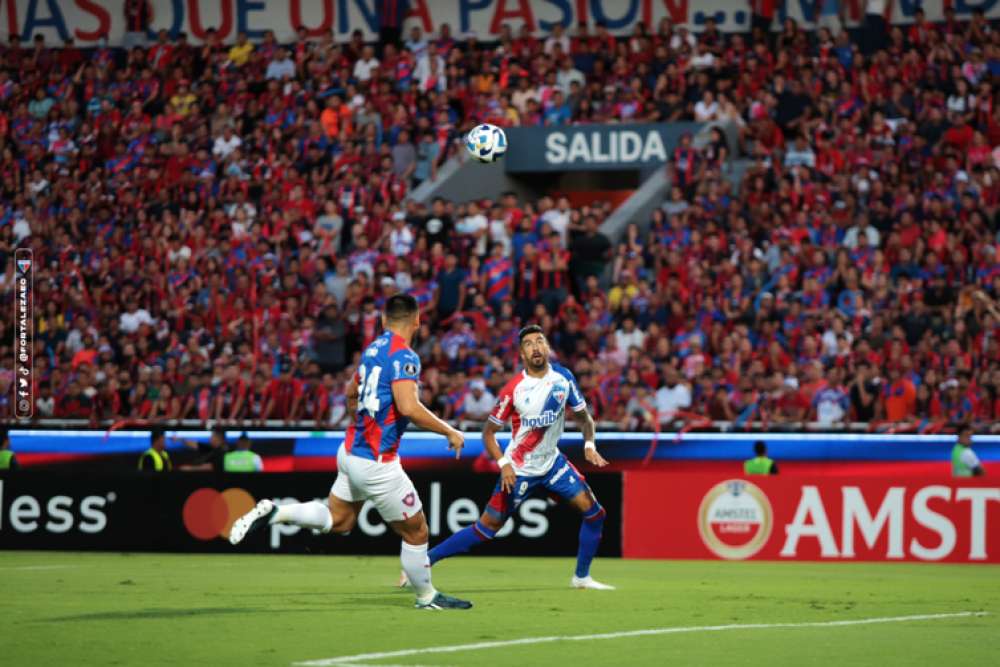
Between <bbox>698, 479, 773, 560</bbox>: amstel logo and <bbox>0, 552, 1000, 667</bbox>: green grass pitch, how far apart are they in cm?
142

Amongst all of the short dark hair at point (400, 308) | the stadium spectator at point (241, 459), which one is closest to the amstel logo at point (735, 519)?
the stadium spectator at point (241, 459)

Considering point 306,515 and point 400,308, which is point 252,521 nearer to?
point 306,515

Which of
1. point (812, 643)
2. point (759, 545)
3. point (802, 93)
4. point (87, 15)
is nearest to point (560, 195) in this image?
point (802, 93)

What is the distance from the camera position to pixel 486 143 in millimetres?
20938

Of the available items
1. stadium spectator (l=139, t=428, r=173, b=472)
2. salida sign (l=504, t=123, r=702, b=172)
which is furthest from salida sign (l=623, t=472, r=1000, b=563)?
salida sign (l=504, t=123, r=702, b=172)

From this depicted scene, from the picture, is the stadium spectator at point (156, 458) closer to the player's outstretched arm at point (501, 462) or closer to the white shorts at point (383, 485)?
the player's outstretched arm at point (501, 462)

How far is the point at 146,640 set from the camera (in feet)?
33.1

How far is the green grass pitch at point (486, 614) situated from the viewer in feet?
31.4

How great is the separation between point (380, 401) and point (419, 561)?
44.0 inches

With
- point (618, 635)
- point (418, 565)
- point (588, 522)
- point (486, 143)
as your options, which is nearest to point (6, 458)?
point (486, 143)

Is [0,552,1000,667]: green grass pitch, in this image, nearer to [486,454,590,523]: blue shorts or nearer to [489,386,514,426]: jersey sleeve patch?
[486,454,590,523]: blue shorts

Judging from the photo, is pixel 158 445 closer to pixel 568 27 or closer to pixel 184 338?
pixel 184 338

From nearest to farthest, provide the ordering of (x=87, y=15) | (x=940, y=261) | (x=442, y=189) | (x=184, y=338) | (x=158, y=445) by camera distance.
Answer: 1. (x=158, y=445)
2. (x=940, y=261)
3. (x=184, y=338)
4. (x=442, y=189)
5. (x=87, y=15)

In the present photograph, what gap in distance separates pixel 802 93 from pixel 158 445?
12.0 metres
